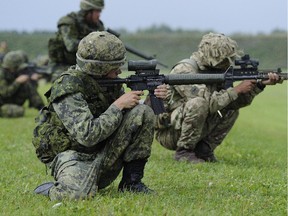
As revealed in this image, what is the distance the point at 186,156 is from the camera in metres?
9.79

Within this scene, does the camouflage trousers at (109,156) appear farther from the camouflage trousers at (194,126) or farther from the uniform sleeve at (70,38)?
the uniform sleeve at (70,38)

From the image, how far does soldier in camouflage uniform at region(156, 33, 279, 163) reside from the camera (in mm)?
9312

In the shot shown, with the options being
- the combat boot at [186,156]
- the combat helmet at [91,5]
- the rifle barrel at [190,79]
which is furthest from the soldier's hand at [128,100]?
the combat helmet at [91,5]

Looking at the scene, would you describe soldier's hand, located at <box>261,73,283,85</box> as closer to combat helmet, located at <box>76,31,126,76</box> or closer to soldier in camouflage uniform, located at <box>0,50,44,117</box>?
combat helmet, located at <box>76,31,126,76</box>

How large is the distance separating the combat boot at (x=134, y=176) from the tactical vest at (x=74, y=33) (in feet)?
23.6

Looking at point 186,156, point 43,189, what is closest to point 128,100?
point 43,189

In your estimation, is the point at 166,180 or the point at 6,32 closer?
the point at 166,180

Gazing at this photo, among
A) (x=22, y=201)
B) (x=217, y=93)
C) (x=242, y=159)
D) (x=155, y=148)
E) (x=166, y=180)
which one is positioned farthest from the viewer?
(x=155, y=148)

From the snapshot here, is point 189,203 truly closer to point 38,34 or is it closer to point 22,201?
point 22,201

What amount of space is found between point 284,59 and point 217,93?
30.3 metres

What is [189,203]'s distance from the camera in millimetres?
6629

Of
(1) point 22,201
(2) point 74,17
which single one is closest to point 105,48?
(1) point 22,201

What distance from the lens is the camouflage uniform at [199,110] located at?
30.8ft

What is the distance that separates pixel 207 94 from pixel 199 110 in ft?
0.70
